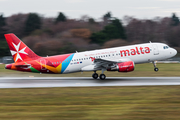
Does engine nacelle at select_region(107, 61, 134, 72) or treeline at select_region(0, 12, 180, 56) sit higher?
Result: treeline at select_region(0, 12, 180, 56)

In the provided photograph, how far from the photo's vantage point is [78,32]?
277 feet

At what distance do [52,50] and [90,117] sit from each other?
56625 mm

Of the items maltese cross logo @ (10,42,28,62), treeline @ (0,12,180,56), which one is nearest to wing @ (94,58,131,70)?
maltese cross logo @ (10,42,28,62)

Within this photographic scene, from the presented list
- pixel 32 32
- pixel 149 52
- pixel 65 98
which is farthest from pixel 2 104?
pixel 32 32

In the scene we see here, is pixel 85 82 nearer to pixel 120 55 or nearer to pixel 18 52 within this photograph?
pixel 120 55

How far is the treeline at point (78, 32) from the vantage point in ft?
239

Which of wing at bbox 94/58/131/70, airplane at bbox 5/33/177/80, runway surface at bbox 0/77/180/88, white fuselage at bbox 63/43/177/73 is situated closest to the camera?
runway surface at bbox 0/77/180/88

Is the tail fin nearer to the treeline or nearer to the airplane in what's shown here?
the airplane

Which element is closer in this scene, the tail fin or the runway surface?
the runway surface

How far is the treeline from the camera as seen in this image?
2863 inches

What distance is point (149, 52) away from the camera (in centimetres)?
2998

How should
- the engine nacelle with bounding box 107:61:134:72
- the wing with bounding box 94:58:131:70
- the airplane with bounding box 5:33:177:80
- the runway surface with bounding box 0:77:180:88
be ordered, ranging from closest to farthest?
1. the runway surface with bounding box 0:77:180:88
2. the engine nacelle with bounding box 107:61:134:72
3. the wing with bounding box 94:58:131:70
4. the airplane with bounding box 5:33:177:80

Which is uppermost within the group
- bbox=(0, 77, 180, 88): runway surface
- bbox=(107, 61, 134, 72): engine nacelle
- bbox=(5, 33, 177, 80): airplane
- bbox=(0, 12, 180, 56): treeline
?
bbox=(0, 12, 180, 56): treeline

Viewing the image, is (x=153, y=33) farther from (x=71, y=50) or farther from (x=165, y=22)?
(x=71, y=50)
